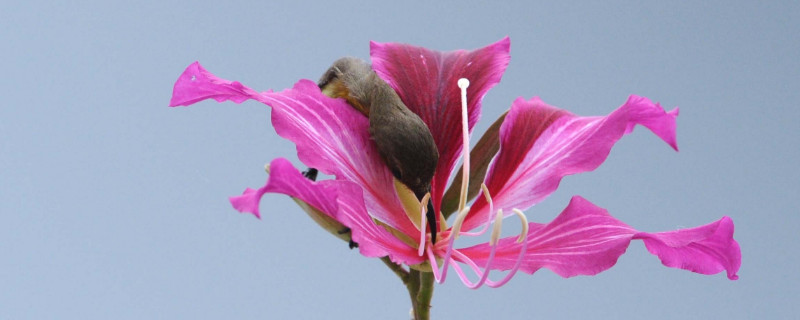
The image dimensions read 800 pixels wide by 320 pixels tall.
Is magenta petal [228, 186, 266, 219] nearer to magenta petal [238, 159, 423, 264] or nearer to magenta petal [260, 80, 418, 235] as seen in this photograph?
magenta petal [238, 159, 423, 264]

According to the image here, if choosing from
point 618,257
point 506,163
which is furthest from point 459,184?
point 618,257

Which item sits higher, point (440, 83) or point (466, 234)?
point (440, 83)

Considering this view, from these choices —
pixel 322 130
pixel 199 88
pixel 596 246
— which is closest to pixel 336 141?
pixel 322 130

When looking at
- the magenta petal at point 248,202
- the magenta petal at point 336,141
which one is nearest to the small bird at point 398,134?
the magenta petal at point 336,141

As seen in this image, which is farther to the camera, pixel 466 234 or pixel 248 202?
pixel 466 234

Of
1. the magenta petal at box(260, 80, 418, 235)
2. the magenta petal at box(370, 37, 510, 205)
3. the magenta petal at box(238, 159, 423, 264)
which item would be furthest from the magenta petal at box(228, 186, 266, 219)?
the magenta petal at box(370, 37, 510, 205)

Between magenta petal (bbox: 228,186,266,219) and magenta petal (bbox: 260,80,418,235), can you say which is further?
magenta petal (bbox: 260,80,418,235)

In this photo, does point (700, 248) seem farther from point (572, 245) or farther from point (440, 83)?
point (440, 83)

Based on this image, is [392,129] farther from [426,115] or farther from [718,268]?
[718,268]
